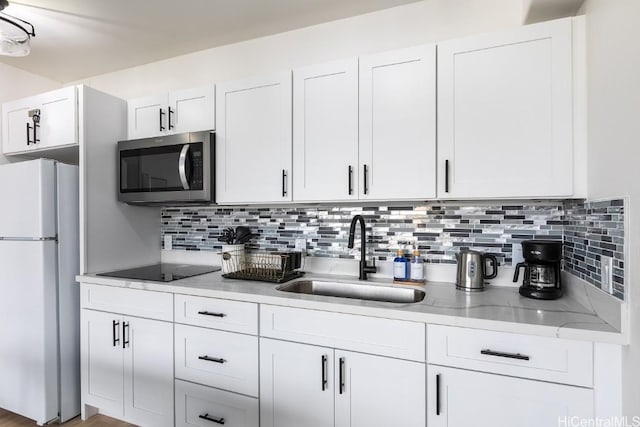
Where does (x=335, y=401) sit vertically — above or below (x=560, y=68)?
below

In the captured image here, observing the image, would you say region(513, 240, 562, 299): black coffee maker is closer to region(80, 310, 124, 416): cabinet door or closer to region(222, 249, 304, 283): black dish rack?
region(222, 249, 304, 283): black dish rack

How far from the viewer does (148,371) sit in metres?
1.91

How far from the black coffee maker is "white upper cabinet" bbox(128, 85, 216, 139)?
6.04 feet

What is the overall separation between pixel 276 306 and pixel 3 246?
1.90 m

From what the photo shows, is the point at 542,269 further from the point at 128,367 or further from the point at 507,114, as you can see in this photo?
the point at 128,367

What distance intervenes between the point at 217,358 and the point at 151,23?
202cm

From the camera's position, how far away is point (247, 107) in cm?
201

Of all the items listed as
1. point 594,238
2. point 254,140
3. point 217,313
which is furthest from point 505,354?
point 254,140

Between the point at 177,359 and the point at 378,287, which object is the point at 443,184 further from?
the point at 177,359

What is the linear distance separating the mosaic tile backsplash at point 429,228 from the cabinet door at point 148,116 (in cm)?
62

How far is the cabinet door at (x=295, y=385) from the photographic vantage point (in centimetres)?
149

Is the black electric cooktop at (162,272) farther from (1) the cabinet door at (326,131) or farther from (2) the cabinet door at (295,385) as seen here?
(1) the cabinet door at (326,131)

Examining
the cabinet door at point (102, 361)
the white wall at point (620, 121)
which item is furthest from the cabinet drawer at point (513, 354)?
the cabinet door at point (102, 361)

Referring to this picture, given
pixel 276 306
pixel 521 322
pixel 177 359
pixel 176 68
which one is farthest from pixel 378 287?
pixel 176 68
